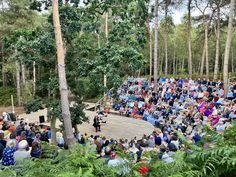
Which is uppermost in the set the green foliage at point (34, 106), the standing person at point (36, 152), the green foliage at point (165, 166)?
the green foliage at point (165, 166)

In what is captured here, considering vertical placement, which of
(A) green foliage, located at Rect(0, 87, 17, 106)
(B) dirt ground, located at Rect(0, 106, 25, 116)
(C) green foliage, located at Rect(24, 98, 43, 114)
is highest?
(C) green foliage, located at Rect(24, 98, 43, 114)

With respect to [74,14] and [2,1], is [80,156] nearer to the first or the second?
[74,14]

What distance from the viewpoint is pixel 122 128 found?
71.6 ft

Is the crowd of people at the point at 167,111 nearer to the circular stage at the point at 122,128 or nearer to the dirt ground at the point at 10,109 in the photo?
the circular stage at the point at 122,128

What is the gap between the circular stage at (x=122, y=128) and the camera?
2002cm

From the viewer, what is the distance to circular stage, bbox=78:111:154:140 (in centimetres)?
2002

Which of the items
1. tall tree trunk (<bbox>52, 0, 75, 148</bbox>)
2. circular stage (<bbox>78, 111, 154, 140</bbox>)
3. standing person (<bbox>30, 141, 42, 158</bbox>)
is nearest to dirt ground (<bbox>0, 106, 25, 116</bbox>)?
circular stage (<bbox>78, 111, 154, 140</bbox>)

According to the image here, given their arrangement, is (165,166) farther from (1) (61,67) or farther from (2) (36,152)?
(1) (61,67)

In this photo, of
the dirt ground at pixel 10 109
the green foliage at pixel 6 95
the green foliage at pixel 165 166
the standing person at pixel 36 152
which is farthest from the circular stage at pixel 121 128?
the green foliage at pixel 165 166

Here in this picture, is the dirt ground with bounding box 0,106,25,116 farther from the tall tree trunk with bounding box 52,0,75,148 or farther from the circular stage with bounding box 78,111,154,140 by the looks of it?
the tall tree trunk with bounding box 52,0,75,148

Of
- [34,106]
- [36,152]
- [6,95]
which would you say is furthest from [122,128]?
[6,95]

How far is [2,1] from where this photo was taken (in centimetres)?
3216

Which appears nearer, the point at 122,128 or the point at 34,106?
the point at 34,106

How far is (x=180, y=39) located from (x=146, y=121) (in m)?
41.3
